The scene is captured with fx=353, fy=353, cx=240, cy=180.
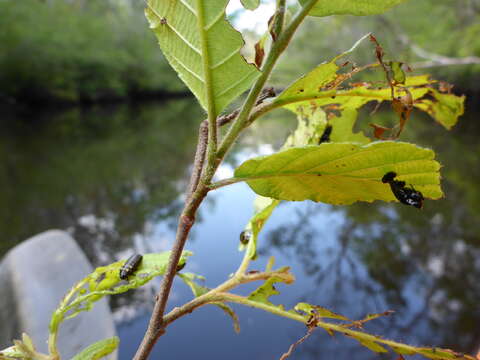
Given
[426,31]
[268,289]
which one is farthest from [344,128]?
[426,31]

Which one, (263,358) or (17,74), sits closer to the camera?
(263,358)

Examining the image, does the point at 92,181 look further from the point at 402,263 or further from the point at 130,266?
the point at 130,266

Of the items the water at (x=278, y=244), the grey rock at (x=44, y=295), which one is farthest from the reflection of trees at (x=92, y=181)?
the grey rock at (x=44, y=295)

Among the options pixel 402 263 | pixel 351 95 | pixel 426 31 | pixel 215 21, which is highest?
pixel 426 31

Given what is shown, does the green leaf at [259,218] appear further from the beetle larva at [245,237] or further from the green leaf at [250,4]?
the green leaf at [250,4]

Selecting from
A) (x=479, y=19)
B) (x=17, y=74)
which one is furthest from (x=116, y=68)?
(x=479, y=19)

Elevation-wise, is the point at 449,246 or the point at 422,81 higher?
the point at 422,81

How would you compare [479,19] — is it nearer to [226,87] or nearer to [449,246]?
[449,246]
